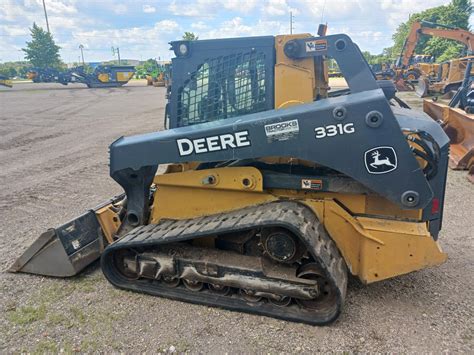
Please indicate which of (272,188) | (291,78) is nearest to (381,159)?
(272,188)

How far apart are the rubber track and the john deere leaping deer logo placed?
631 millimetres

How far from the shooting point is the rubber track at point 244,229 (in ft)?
9.44

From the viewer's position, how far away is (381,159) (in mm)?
2789

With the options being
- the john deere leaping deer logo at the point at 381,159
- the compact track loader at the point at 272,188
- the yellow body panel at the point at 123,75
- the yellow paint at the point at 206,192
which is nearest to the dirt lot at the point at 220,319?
the compact track loader at the point at 272,188

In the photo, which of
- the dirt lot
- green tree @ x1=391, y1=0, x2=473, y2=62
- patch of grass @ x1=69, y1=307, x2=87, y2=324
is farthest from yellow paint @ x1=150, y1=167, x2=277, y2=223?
green tree @ x1=391, y1=0, x2=473, y2=62

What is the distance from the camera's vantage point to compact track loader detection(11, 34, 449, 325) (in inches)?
112

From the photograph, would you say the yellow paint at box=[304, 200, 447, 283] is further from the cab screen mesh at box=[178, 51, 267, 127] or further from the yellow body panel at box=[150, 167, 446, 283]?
the cab screen mesh at box=[178, 51, 267, 127]

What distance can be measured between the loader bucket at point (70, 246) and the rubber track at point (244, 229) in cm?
46

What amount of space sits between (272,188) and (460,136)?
6.14 metres

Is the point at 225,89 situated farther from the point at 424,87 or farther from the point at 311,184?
the point at 424,87

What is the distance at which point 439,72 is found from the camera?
2052 cm

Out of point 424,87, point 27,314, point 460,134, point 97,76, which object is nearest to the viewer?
point 27,314

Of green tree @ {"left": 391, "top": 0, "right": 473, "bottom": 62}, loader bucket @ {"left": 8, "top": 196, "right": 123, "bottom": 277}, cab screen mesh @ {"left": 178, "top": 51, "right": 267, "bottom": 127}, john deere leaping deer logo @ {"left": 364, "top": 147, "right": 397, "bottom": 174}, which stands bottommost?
loader bucket @ {"left": 8, "top": 196, "right": 123, "bottom": 277}

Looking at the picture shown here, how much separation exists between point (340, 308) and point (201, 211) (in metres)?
1.42
